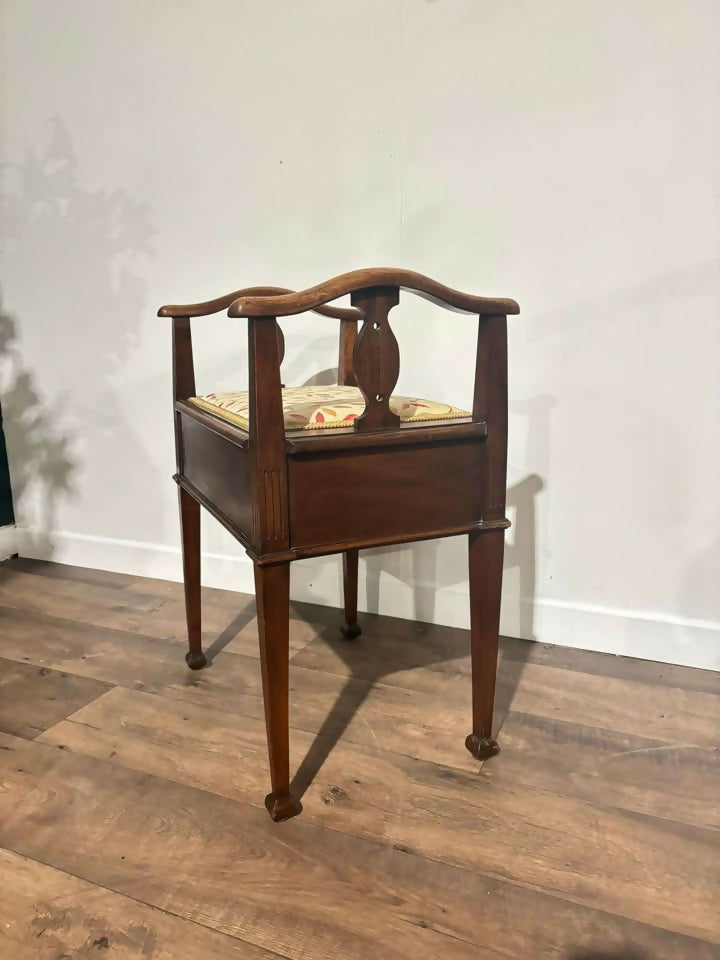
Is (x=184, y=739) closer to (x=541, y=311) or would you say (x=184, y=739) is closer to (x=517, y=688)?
(x=517, y=688)

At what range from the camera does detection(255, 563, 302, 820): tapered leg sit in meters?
0.93

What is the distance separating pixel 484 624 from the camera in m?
1.08

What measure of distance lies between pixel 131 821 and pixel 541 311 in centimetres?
117

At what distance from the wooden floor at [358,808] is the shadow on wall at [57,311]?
2.32 ft

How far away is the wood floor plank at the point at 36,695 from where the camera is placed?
1.23m

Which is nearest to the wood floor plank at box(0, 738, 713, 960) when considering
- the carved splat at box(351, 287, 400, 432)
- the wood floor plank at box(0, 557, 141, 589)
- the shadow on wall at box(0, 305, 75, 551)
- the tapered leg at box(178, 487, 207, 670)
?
the tapered leg at box(178, 487, 207, 670)

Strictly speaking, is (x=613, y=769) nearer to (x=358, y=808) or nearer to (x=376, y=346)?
(x=358, y=808)

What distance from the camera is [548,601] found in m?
1.53

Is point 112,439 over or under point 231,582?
over

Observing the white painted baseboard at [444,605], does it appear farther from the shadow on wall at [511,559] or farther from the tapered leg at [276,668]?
the tapered leg at [276,668]

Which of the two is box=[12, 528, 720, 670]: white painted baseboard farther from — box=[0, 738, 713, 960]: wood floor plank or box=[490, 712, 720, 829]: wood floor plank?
box=[0, 738, 713, 960]: wood floor plank

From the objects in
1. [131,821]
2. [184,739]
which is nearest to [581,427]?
[184,739]

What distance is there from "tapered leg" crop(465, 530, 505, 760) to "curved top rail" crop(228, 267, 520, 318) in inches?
14.0

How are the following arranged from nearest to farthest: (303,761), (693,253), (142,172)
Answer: (303,761), (693,253), (142,172)
